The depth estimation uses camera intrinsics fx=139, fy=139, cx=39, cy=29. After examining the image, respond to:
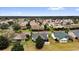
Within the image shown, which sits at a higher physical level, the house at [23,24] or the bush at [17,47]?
the house at [23,24]

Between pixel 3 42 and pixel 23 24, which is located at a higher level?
pixel 23 24

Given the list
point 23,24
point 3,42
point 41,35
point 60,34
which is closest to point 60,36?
point 60,34

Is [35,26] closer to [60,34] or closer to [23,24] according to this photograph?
[23,24]

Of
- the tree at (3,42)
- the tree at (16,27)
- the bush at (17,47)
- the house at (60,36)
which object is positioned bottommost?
the bush at (17,47)

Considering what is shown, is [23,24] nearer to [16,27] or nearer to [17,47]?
[16,27]

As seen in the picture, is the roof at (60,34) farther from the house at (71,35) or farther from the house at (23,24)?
the house at (23,24)

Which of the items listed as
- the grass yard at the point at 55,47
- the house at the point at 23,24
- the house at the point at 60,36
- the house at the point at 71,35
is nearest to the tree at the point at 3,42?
the grass yard at the point at 55,47

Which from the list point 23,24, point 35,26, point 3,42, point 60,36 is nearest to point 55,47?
point 60,36
